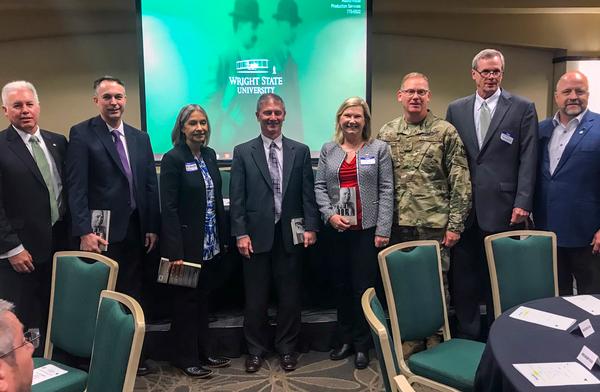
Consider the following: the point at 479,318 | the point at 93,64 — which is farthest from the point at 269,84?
the point at 479,318

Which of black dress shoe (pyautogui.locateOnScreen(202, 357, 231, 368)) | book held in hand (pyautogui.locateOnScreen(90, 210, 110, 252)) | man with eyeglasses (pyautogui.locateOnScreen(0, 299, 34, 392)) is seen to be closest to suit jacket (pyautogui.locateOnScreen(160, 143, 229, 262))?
book held in hand (pyautogui.locateOnScreen(90, 210, 110, 252))

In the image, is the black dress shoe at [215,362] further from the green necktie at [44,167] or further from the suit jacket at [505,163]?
the suit jacket at [505,163]

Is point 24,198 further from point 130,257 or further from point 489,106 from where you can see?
point 489,106

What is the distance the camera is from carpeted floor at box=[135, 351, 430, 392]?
8.99 ft

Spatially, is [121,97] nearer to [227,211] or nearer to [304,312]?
[227,211]

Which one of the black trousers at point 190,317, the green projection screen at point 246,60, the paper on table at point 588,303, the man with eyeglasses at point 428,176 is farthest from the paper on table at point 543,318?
the green projection screen at point 246,60

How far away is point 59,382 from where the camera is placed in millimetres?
1988

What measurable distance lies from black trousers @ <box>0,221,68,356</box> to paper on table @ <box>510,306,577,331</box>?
238 centimetres

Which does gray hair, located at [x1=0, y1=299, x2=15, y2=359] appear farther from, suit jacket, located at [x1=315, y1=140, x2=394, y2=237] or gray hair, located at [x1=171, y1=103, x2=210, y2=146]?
suit jacket, located at [x1=315, y1=140, x2=394, y2=237]

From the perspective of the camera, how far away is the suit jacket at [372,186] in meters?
2.82

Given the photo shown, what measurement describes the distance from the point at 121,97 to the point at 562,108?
8.47ft

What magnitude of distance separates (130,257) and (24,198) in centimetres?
64

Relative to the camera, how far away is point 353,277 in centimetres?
292

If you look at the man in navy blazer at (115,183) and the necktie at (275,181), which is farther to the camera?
the necktie at (275,181)
